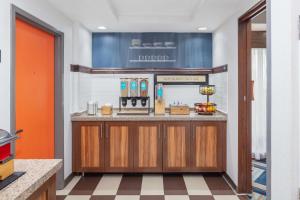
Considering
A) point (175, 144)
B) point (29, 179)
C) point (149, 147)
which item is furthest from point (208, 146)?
point (29, 179)

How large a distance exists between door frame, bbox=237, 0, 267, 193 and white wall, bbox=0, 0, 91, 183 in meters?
2.22

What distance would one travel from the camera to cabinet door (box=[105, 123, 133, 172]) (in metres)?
4.28

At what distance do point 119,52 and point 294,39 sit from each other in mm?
3528

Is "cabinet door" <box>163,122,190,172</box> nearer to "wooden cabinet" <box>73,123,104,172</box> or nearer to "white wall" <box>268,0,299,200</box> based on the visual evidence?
"wooden cabinet" <box>73,123,104,172</box>

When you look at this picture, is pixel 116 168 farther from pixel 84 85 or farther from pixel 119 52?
pixel 119 52

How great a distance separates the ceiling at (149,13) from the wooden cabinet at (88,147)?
150 centimetres

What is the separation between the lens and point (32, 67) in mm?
3182

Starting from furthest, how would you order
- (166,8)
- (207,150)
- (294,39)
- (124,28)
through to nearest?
(124,28) < (207,150) < (166,8) < (294,39)

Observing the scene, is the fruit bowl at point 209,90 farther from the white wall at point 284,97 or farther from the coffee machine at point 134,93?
the white wall at point 284,97

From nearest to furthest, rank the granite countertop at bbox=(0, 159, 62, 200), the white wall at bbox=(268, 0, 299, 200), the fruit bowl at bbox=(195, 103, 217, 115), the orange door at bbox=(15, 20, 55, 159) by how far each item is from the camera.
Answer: the granite countertop at bbox=(0, 159, 62, 200) → the white wall at bbox=(268, 0, 299, 200) → the orange door at bbox=(15, 20, 55, 159) → the fruit bowl at bbox=(195, 103, 217, 115)

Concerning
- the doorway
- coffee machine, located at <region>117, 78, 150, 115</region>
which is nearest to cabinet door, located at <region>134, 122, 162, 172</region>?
coffee machine, located at <region>117, 78, 150, 115</region>

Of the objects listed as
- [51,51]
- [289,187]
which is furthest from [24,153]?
[289,187]

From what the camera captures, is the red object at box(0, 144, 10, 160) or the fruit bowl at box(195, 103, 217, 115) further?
the fruit bowl at box(195, 103, 217, 115)

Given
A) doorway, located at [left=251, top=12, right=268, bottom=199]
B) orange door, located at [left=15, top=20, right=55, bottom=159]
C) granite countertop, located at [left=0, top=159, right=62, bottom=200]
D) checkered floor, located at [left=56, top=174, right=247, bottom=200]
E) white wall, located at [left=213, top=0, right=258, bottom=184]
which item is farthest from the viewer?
doorway, located at [left=251, top=12, right=268, bottom=199]
